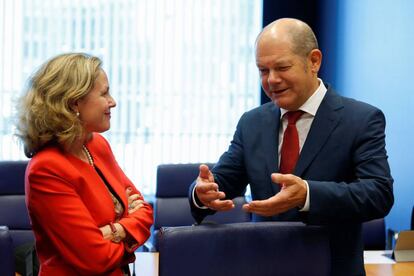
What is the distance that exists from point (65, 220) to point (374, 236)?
2.71m

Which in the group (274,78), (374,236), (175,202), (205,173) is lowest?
(374,236)

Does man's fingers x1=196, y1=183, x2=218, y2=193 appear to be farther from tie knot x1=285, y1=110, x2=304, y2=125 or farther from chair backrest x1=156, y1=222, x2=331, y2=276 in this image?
tie knot x1=285, y1=110, x2=304, y2=125

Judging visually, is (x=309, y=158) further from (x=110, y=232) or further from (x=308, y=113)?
(x=110, y=232)

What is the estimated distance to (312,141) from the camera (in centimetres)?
176

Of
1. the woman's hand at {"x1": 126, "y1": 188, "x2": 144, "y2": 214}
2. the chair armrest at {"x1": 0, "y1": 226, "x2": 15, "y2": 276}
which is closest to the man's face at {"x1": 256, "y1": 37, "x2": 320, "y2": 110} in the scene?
the woman's hand at {"x1": 126, "y1": 188, "x2": 144, "y2": 214}

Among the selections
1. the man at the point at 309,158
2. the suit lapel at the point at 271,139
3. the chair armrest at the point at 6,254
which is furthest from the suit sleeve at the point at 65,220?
the suit lapel at the point at 271,139

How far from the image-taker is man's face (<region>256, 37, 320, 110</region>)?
5.92 feet

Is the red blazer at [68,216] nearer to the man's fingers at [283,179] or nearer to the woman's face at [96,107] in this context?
the woman's face at [96,107]

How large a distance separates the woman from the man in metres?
0.28

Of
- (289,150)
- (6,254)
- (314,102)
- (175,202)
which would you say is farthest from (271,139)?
(175,202)

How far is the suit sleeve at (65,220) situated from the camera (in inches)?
67.2

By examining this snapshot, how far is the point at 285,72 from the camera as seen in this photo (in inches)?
71.4

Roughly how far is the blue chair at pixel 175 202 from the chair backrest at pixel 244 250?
2.56m

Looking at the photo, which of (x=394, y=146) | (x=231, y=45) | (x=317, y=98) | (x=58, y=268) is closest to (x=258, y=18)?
(x=231, y=45)
